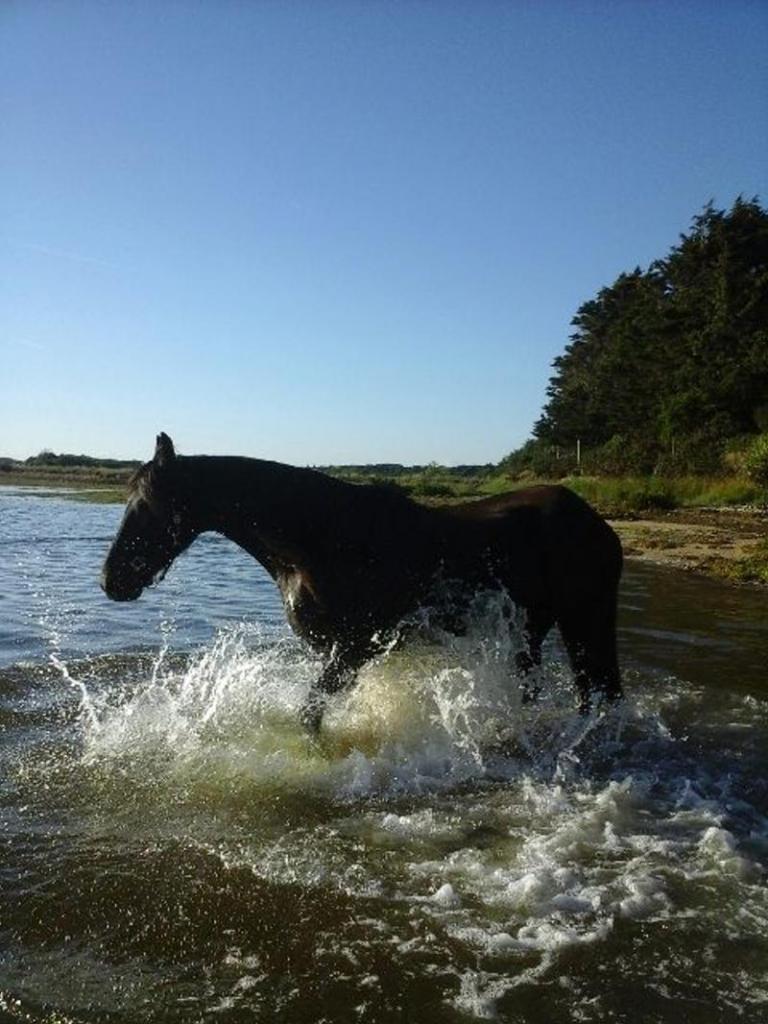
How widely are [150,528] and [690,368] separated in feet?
124

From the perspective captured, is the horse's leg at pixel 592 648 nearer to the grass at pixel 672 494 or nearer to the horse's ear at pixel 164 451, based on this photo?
the horse's ear at pixel 164 451

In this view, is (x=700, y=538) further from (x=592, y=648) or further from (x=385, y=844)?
(x=385, y=844)

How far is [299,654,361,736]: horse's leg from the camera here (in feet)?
18.0

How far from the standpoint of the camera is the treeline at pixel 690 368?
3469cm

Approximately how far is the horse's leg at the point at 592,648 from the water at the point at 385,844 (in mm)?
231

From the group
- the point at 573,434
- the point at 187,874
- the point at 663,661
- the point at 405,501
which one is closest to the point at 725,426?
the point at 573,434

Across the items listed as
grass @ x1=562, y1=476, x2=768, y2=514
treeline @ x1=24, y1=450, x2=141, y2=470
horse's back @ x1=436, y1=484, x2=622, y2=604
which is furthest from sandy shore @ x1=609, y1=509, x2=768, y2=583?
treeline @ x1=24, y1=450, x2=141, y2=470

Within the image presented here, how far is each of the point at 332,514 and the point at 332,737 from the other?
1.63 metres

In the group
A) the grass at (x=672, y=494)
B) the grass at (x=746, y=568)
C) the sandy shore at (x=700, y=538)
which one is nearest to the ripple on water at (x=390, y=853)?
the grass at (x=746, y=568)

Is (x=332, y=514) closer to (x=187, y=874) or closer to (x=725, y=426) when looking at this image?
(x=187, y=874)

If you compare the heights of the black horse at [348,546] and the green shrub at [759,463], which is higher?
the green shrub at [759,463]

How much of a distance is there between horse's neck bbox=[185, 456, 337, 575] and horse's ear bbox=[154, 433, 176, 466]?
13cm

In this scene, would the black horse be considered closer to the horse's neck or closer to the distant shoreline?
the horse's neck

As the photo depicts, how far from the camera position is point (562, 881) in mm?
3695
